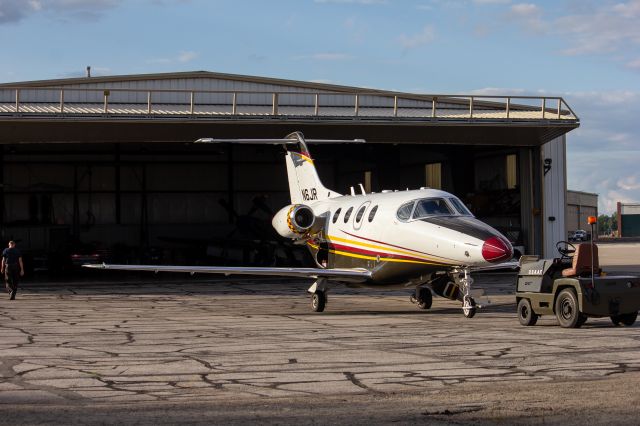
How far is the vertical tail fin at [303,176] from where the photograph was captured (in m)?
28.6

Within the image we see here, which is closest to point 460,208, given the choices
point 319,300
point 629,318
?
point 319,300

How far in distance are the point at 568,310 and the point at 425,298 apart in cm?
619

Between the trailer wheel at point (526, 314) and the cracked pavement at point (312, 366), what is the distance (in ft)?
0.66

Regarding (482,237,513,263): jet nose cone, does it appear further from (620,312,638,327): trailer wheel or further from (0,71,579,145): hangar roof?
(0,71,579,145): hangar roof

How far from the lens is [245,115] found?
34062 millimetres

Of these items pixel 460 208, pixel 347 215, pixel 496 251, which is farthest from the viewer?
pixel 347 215

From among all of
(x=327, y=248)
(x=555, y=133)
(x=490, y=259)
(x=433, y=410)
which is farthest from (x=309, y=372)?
(x=555, y=133)

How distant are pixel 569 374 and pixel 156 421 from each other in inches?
209

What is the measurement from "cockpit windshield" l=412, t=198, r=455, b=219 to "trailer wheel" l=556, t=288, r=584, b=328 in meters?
4.15

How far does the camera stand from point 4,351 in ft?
47.5

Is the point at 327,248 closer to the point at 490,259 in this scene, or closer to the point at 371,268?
the point at 371,268

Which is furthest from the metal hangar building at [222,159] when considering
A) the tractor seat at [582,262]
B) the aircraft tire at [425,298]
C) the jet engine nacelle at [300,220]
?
the tractor seat at [582,262]

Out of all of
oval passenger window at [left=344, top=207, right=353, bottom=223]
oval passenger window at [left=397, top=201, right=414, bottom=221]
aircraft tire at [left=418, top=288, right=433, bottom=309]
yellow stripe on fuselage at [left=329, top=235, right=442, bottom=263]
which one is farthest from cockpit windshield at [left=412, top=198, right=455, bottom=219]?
oval passenger window at [left=344, top=207, right=353, bottom=223]

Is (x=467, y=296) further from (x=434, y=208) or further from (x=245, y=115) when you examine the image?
(x=245, y=115)
